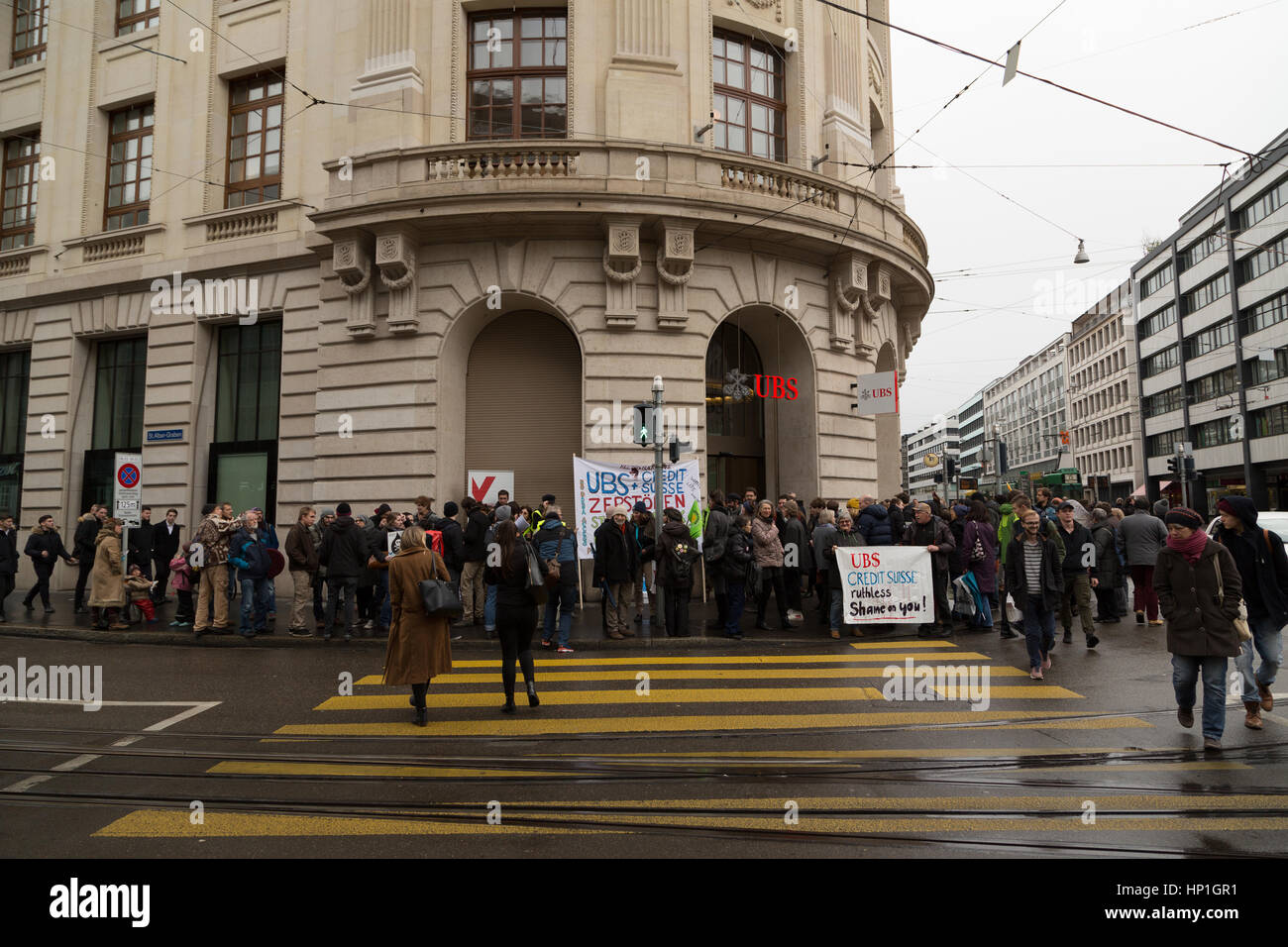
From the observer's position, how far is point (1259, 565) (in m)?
6.97

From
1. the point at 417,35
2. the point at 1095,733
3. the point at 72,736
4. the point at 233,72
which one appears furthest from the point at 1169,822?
the point at 233,72

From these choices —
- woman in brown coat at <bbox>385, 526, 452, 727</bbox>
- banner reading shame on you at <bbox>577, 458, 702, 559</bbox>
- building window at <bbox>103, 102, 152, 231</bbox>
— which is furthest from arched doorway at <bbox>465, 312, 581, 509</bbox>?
building window at <bbox>103, 102, 152, 231</bbox>

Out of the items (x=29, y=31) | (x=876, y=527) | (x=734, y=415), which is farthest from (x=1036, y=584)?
A: (x=29, y=31)

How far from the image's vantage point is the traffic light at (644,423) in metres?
12.5

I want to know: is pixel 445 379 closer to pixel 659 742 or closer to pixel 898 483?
pixel 659 742

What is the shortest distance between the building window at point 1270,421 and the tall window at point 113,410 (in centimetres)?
5998

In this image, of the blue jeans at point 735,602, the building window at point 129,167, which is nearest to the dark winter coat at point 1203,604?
the blue jeans at point 735,602

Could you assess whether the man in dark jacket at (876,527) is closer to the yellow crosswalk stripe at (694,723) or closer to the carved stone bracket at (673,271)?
the carved stone bracket at (673,271)

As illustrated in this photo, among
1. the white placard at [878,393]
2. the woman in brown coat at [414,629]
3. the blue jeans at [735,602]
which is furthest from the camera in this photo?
the white placard at [878,393]

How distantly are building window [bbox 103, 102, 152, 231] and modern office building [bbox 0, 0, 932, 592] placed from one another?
0.08 meters

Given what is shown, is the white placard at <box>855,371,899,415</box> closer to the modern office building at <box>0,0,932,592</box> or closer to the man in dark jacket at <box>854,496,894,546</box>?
the modern office building at <box>0,0,932,592</box>

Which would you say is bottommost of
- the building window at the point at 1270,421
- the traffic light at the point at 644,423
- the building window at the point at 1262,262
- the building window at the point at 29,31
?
the traffic light at the point at 644,423

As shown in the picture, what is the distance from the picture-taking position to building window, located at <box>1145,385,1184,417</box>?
64688 mm

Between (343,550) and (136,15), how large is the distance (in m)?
18.6
